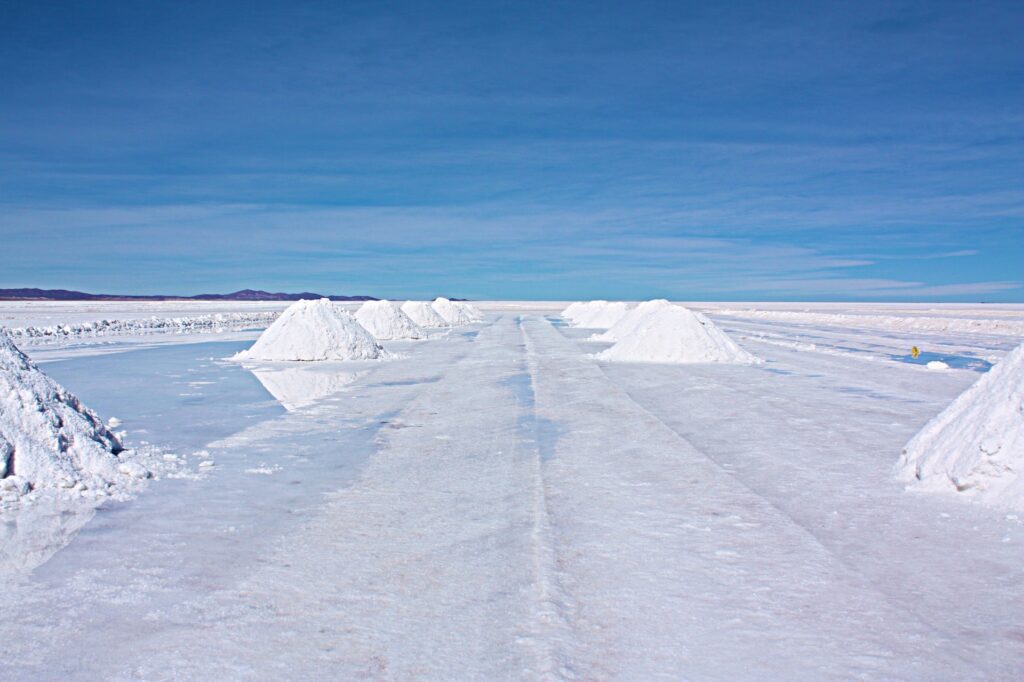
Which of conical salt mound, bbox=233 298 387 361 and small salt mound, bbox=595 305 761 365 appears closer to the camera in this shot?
small salt mound, bbox=595 305 761 365

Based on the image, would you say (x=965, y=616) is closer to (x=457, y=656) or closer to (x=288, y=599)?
(x=457, y=656)

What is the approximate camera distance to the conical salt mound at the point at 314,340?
17141 millimetres

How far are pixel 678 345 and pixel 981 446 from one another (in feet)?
37.9

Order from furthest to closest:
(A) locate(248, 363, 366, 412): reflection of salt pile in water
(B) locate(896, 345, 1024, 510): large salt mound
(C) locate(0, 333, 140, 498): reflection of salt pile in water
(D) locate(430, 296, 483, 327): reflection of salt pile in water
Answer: (D) locate(430, 296, 483, 327): reflection of salt pile in water, (A) locate(248, 363, 366, 412): reflection of salt pile in water, (C) locate(0, 333, 140, 498): reflection of salt pile in water, (B) locate(896, 345, 1024, 510): large salt mound

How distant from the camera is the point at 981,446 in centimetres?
550

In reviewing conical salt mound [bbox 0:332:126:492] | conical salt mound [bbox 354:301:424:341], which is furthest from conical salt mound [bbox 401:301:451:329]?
conical salt mound [bbox 0:332:126:492]

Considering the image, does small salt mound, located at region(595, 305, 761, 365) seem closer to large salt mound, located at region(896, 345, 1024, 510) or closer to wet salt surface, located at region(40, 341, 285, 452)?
wet salt surface, located at region(40, 341, 285, 452)

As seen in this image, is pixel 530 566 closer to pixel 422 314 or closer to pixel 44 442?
pixel 44 442

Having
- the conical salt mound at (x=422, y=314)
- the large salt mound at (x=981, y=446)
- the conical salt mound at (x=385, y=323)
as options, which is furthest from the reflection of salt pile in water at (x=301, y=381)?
the conical salt mound at (x=422, y=314)

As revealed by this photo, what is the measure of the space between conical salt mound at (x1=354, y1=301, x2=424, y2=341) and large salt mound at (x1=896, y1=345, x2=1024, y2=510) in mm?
20595

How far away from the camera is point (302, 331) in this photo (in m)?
17.4

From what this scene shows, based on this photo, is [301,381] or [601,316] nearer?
[301,381]

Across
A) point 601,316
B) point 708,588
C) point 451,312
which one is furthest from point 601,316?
point 708,588

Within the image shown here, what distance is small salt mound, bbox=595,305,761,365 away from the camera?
54.8 ft
